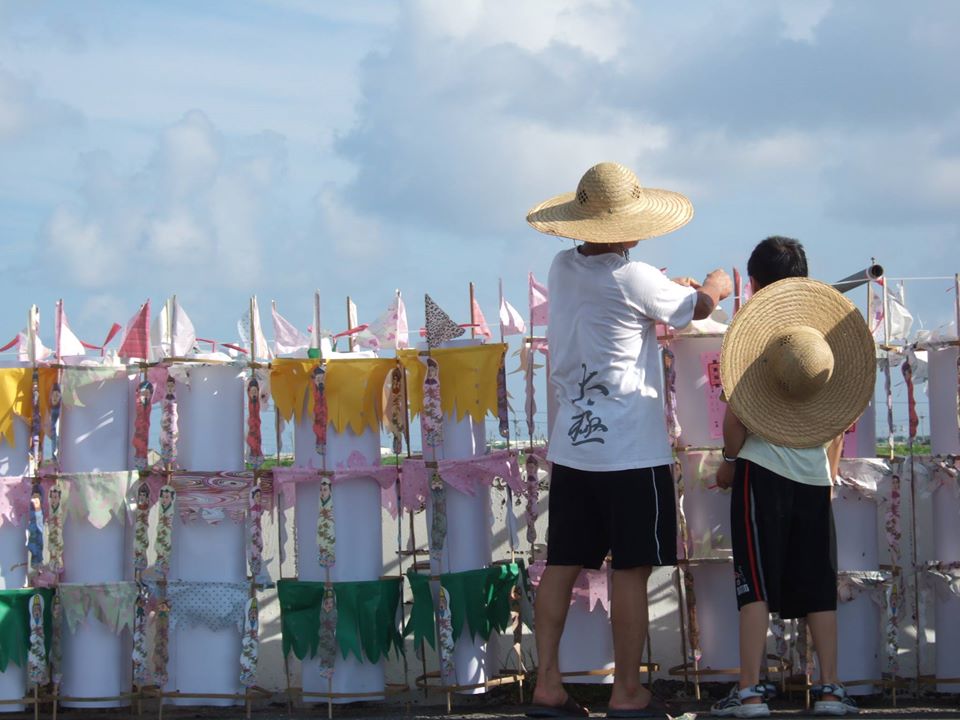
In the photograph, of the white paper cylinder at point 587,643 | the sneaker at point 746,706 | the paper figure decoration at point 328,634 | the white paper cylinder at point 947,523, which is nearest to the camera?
the sneaker at point 746,706

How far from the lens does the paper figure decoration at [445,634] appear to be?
554cm

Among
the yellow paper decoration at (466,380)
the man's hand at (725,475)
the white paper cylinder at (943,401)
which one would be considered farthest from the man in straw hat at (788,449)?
the yellow paper decoration at (466,380)

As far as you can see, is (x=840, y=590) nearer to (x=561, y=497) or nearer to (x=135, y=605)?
(x=561, y=497)

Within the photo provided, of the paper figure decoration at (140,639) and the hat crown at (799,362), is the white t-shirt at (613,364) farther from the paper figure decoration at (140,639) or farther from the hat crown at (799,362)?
the paper figure decoration at (140,639)

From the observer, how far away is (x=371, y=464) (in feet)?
18.6

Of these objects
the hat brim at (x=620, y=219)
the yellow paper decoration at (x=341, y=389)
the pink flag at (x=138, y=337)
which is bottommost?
the yellow paper decoration at (x=341, y=389)

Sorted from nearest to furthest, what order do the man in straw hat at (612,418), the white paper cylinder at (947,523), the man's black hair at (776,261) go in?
1. the man in straw hat at (612,418)
2. the man's black hair at (776,261)
3. the white paper cylinder at (947,523)

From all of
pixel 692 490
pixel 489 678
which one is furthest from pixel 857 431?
pixel 489 678

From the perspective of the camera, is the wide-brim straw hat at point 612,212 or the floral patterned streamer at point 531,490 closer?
the wide-brim straw hat at point 612,212

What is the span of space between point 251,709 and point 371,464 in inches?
46.7

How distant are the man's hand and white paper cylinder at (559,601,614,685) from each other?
2.61 ft

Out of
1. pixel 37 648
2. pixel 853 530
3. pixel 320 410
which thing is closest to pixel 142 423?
pixel 320 410

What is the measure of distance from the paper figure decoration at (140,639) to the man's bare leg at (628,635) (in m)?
2.02

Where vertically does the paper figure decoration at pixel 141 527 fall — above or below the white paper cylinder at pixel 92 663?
above
